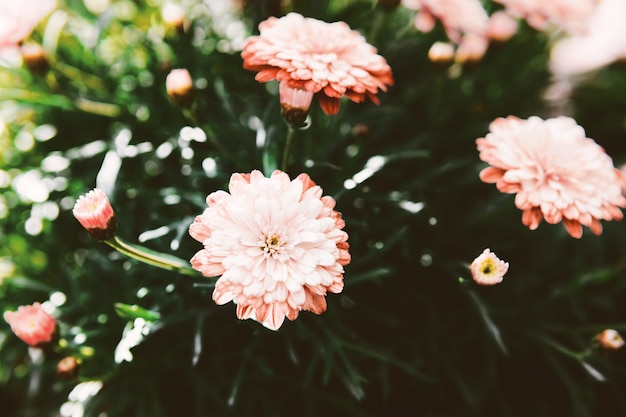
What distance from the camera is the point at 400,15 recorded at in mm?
1282

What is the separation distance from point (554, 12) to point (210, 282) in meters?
0.81

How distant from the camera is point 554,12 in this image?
2.99 ft

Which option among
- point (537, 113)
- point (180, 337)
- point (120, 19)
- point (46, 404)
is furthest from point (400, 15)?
point (46, 404)

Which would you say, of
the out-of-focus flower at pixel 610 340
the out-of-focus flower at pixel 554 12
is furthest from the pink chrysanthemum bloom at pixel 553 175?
the out-of-focus flower at pixel 554 12

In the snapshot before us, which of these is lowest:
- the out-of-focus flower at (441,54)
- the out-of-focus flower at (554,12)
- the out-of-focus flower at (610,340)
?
the out-of-focus flower at (610,340)

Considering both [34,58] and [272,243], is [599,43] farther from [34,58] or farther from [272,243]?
[34,58]

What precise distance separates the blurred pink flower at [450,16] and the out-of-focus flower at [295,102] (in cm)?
38

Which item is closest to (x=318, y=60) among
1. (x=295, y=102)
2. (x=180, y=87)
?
(x=295, y=102)

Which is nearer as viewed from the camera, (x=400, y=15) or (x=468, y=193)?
(x=468, y=193)

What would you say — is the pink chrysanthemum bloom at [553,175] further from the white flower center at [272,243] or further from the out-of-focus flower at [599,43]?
the out-of-focus flower at [599,43]

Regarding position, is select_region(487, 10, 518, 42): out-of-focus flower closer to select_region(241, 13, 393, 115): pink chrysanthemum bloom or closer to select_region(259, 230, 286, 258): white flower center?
select_region(241, 13, 393, 115): pink chrysanthemum bloom

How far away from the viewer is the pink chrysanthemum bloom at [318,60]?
2.00 feet

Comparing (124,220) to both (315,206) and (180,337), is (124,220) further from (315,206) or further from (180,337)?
(315,206)

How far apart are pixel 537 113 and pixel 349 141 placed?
→ 24.5 inches
